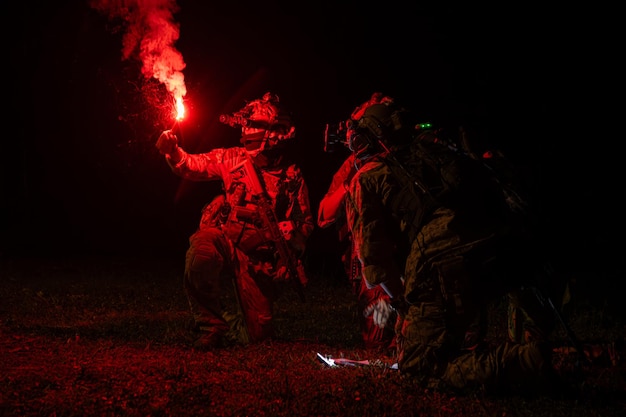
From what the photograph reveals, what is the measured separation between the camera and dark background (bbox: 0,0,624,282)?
1695cm

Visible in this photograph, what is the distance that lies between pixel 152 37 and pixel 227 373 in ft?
15.5

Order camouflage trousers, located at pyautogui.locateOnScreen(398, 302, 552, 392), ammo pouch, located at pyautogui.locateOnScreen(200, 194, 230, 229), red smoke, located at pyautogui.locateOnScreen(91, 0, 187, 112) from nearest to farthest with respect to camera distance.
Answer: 1. camouflage trousers, located at pyautogui.locateOnScreen(398, 302, 552, 392)
2. ammo pouch, located at pyautogui.locateOnScreen(200, 194, 230, 229)
3. red smoke, located at pyautogui.locateOnScreen(91, 0, 187, 112)

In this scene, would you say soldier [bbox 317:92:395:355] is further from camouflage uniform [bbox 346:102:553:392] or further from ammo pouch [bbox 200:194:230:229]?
camouflage uniform [bbox 346:102:553:392]

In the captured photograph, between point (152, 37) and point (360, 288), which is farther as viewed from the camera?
point (152, 37)

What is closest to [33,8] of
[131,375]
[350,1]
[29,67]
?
[29,67]

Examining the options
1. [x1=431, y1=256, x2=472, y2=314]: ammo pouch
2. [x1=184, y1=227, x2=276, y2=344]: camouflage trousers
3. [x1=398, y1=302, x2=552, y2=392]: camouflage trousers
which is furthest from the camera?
[x1=184, y1=227, x2=276, y2=344]: camouflage trousers

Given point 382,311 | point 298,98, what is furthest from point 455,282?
point 298,98

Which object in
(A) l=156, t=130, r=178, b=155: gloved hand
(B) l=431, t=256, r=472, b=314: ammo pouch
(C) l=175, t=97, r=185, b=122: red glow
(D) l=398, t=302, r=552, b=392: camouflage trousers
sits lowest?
(D) l=398, t=302, r=552, b=392: camouflage trousers

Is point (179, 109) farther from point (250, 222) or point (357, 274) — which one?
point (357, 274)

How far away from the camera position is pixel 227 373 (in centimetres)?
656

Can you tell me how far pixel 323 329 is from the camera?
9.98 meters

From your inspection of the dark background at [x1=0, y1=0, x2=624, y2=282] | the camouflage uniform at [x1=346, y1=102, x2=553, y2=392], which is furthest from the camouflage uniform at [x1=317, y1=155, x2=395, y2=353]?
the dark background at [x1=0, y1=0, x2=624, y2=282]

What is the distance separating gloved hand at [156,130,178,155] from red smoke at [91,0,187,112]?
0.56m

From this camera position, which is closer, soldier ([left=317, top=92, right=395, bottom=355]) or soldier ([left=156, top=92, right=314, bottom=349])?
soldier ([left=317, top=92, right=395, bottom=355])
